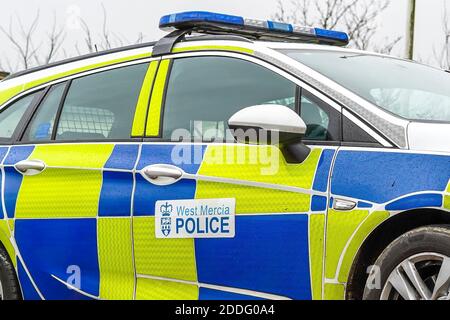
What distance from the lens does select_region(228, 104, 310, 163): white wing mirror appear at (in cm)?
329

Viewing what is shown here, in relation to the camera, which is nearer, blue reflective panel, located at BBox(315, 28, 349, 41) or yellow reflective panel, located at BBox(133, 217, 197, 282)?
yellow reflective panel, located at BBox(133, 217, 197, 282)

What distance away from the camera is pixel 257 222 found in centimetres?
339

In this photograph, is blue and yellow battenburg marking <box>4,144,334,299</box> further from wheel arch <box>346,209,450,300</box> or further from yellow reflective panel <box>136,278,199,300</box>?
wheel arch <box>346,209,450,300</box>

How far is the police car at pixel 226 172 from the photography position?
3115mm

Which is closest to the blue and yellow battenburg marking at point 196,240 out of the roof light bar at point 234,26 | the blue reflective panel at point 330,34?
the roof light bar at point 234,26

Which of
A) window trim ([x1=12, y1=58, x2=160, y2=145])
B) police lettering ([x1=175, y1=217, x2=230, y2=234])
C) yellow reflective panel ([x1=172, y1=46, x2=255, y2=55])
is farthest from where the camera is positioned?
window trim ([x1=12, y1=58, x2=160, y2=145])

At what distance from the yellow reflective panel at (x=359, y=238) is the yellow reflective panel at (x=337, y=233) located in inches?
1.0

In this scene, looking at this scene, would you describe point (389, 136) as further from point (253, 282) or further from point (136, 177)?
point (136, 177)

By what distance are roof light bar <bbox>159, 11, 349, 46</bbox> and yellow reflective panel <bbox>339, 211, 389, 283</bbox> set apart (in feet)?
5.30

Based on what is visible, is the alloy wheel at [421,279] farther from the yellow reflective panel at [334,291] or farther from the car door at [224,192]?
the car door at [224,192]

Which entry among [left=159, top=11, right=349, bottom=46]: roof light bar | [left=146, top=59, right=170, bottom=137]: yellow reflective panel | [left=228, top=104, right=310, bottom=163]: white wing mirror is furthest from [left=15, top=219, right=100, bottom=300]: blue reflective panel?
[left=159, top=11, right=349, bottom=46]: roof light bar

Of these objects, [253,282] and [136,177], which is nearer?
Result: [253,282]

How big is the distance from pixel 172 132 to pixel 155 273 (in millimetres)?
648
